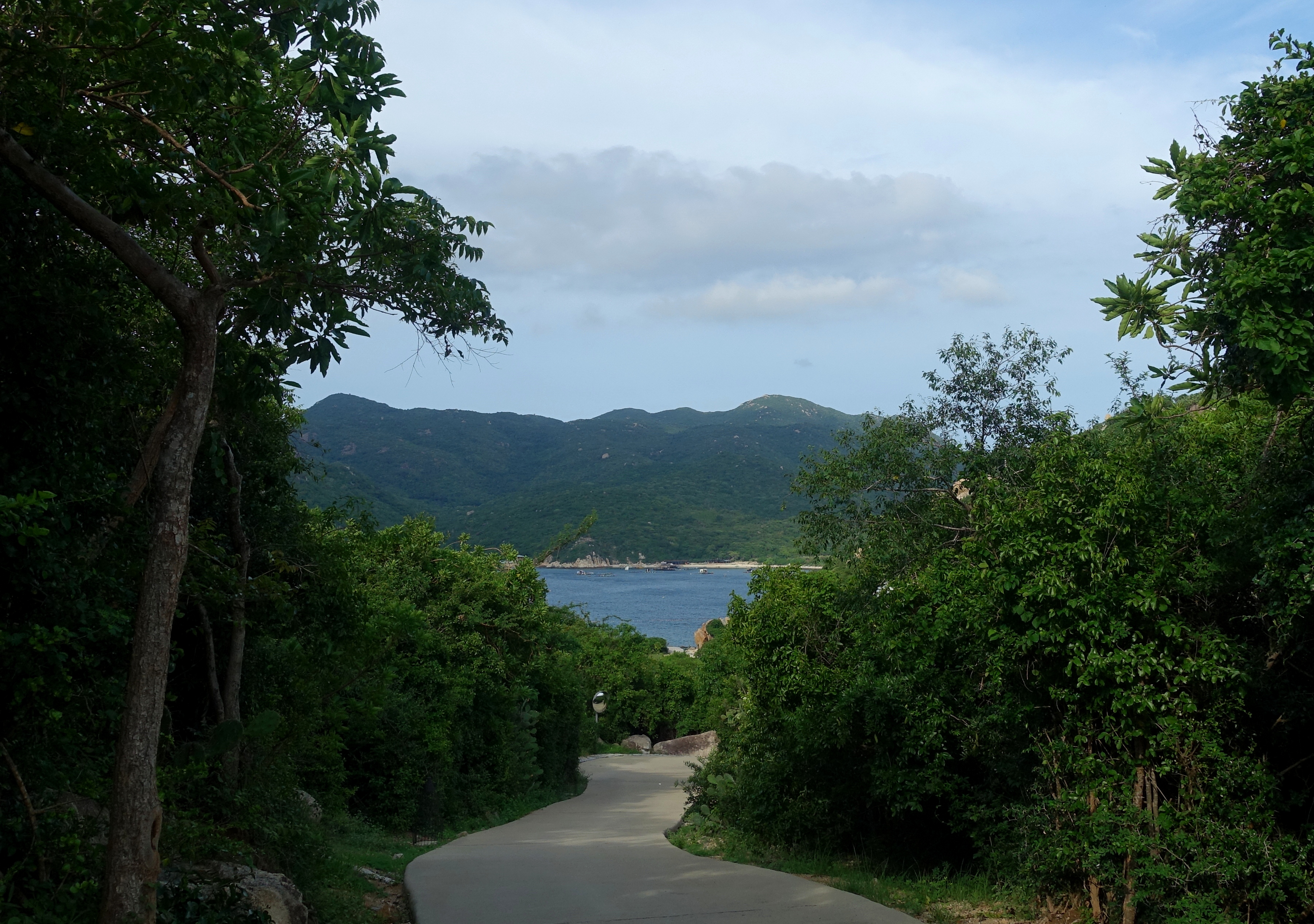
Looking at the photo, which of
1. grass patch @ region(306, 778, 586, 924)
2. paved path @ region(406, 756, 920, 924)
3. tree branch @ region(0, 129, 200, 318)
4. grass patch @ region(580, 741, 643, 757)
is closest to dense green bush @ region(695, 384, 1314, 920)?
paved path @ region(406, 756, 920, 924)

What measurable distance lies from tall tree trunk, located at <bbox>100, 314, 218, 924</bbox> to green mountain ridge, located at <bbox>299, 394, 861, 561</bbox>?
77.3 m

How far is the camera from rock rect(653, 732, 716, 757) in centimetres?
3938

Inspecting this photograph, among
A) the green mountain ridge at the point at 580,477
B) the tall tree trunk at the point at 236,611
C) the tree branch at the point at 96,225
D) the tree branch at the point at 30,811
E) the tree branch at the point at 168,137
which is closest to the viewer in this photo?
the tree branch at the point at 30,811

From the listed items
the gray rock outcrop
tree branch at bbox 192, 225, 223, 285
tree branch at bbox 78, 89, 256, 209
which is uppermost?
tree branch at bbox 78, 89, 256, 209

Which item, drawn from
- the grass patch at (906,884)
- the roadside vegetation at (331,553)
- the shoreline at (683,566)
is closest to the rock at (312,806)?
the roadside vegetation at (331,553)

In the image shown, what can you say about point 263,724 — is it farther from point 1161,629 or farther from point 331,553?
point 1161,629

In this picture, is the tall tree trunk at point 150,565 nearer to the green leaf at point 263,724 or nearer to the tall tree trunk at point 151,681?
the tall tree trunk at point 151,681

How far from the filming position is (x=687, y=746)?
42125 millimetres

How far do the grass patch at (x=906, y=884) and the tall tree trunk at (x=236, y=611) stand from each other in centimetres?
589

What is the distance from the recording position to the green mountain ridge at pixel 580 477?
112 m

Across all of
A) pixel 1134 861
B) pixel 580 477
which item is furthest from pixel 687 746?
pixel 580 477

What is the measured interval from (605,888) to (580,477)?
14682 centimetres

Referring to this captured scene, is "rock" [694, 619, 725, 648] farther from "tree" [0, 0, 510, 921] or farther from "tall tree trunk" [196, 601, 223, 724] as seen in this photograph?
"tree" [0, 0, 510, 921]

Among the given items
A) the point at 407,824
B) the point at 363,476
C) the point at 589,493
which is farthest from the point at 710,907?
→ the point at 589,493
